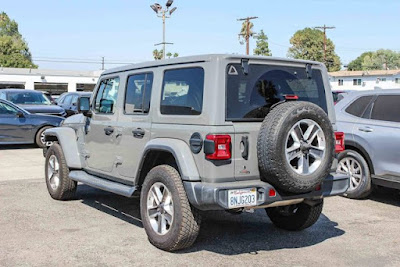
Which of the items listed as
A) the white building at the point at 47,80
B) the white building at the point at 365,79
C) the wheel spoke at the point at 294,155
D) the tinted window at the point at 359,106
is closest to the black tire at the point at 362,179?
the tinted window at the point at 359,106

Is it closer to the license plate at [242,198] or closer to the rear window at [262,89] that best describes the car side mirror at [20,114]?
the rear window at [262,89]

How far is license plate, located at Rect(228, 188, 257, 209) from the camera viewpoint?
14.5ft

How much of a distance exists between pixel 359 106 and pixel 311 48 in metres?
91.6

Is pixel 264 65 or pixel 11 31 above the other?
pixel 11 31

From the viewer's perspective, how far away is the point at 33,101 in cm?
1678

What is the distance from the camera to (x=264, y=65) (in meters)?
4.93

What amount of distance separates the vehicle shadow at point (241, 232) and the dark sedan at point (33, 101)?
956 centimetres

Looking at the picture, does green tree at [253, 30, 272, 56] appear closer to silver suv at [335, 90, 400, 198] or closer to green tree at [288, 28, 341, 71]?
green tree at [288, 28, 341, 71]

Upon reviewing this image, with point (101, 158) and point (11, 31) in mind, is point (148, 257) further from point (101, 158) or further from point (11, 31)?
point (11, 31)

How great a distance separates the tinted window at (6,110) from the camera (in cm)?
1362

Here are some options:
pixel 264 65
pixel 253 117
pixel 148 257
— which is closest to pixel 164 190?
pixel 148 257

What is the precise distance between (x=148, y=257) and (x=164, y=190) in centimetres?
67

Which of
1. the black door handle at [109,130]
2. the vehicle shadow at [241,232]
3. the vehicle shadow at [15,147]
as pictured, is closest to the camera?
the vehicle shadow at [241,232]

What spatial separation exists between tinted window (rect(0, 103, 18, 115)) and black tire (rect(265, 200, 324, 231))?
9.90 m
